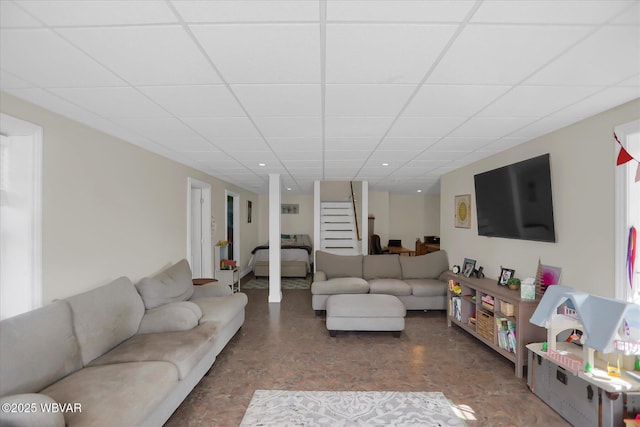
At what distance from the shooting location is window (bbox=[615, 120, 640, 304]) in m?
2.13

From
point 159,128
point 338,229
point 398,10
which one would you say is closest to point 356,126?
point 398,10

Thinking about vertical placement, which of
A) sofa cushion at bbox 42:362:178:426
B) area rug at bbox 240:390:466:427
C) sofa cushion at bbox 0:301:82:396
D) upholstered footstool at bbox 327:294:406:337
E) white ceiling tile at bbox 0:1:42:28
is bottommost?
area rug at bbox 240:390:466:427

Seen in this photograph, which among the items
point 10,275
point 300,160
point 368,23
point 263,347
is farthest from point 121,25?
point 263,347

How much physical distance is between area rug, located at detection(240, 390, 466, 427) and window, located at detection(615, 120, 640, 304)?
165 cm

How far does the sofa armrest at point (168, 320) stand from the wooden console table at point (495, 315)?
10.8 ft

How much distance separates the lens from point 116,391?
1.76 meters

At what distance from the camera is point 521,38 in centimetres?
143

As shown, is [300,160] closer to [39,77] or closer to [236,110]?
[236,110]

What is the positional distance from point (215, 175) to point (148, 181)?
2095mm

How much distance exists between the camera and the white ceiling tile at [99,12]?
1211 mm

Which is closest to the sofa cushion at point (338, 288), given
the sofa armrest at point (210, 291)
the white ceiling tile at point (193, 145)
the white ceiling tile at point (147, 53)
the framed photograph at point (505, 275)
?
the sofa armrest at point (210, 291)

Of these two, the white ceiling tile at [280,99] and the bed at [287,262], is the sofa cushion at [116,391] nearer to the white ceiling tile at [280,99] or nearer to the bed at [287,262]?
the white ceiling tile at [280,99]

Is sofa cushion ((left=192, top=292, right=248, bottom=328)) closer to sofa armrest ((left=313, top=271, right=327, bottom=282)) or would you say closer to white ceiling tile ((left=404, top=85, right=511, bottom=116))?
sofa armrest ((left=313, top=271, right=327, bottom=282))

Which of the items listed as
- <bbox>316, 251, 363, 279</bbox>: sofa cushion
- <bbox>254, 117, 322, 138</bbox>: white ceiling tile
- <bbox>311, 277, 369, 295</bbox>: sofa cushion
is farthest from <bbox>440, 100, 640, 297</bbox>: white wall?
<bbox>316, 251, 363, 279</bbox>: sofa cushion
